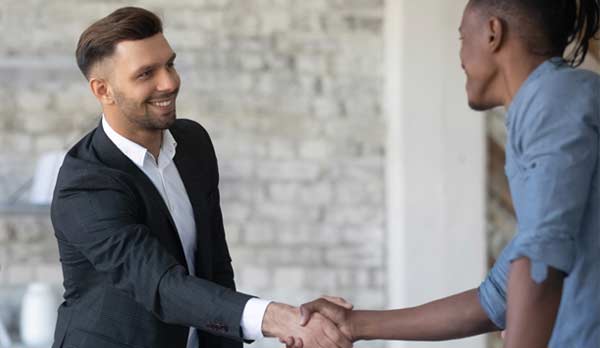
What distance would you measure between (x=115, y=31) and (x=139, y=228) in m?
0.51

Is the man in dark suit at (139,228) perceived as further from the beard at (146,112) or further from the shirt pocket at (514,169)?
the shirt pocket at (514,169)

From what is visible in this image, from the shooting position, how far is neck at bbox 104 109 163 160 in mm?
2799

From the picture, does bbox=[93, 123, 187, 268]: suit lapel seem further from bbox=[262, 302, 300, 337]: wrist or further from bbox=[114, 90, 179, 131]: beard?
bbox=[262, 302, 300, 337]: wrist

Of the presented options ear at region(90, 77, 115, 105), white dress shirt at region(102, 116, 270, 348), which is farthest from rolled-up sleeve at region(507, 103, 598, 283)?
ear at region(90, 77, 115, 105)

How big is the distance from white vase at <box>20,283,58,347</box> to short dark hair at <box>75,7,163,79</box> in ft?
7.98

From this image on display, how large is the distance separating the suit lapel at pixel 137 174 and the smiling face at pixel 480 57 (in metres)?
0.88

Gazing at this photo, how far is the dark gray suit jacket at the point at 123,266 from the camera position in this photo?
102 inches

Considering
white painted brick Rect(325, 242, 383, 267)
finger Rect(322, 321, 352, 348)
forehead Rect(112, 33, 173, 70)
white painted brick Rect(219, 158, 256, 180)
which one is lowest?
finger Rect(322, 321, 352, 348)

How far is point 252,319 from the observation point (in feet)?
8.63

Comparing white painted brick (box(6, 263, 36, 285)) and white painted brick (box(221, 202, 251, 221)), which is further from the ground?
white painted brick (box(221, 202, 251, 221))

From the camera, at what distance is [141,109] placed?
2.77m

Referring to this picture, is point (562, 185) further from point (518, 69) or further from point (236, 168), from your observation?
point (236, 168)

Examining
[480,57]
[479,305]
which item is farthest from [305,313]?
[480,57]

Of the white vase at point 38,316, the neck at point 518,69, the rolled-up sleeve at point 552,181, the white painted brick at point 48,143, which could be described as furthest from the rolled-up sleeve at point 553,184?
the white painted brick at point 48,143
